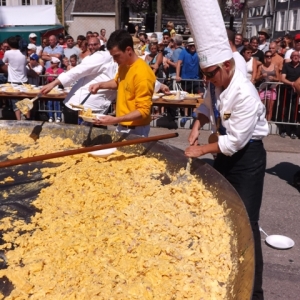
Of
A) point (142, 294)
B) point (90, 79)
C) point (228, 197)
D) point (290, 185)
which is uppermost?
point (90, 79)

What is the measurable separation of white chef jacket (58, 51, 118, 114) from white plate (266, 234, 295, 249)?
217 centimetres

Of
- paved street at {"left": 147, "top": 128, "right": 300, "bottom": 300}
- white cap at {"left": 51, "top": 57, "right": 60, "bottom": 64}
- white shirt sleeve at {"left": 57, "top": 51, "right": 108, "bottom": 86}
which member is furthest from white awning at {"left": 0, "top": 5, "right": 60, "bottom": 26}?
white shirt sleeve at {"left": 57, "top": 51, "right": 108, "bottom": 86}

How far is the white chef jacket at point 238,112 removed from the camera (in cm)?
261

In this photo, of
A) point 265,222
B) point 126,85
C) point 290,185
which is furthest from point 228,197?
point 290,185

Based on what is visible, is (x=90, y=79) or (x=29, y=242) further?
(x=90, y=79)

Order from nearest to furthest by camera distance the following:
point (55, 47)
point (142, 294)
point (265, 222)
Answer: point (142, 294) < point (265, 222) < point (55, 47)

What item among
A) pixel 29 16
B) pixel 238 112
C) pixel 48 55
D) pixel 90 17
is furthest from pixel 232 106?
pixel 90 17

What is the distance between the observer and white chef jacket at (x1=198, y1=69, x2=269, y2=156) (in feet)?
8.55

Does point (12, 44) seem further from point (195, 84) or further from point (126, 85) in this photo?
point (126, 85)

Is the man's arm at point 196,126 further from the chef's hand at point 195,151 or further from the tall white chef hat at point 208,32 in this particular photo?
the tall white chef hat at point 208,32

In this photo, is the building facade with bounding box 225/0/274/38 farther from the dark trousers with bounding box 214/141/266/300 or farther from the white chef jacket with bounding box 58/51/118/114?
the dark trousers with bounding box 214/141/266/300

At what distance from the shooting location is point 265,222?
185 inches

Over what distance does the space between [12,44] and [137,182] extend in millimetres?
6543

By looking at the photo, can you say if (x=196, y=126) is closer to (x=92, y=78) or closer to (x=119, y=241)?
(x=119, y=241)
